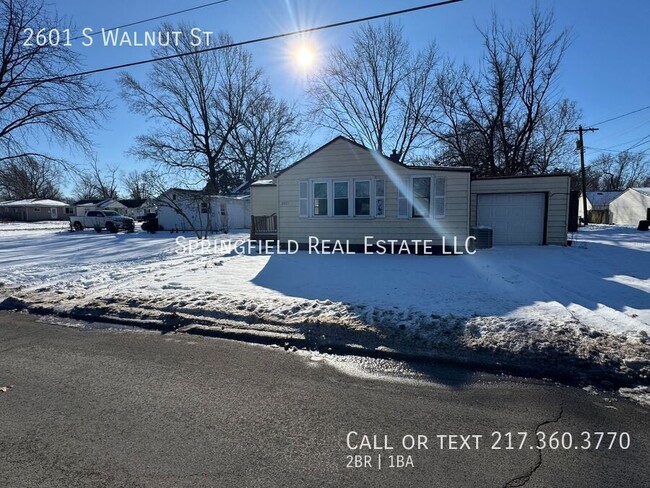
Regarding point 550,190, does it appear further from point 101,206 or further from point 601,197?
point 101,206

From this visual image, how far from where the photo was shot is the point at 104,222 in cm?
2969

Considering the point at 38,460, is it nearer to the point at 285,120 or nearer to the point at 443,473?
the point at 443,473

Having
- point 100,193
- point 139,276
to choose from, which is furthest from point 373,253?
point 100,193

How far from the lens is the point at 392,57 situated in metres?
28.8

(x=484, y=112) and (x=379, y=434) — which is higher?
(x=484, y=112)

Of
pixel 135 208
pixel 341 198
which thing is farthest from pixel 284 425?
pixel 135 208

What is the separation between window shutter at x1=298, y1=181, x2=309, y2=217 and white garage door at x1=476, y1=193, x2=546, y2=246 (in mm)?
8122

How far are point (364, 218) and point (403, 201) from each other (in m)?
1.59

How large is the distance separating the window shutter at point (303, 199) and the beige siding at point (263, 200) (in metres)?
7.12

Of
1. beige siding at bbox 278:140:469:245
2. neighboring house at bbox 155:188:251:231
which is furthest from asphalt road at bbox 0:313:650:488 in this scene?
neighboring house at bbox 155:188:251:231

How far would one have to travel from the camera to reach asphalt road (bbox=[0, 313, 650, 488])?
7.56ft

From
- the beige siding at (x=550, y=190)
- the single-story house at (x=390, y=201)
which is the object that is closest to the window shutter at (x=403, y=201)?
the single-story house at (x=390, y=201)

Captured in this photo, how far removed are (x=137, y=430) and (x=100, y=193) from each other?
297 feet

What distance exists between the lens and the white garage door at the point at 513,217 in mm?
15188
